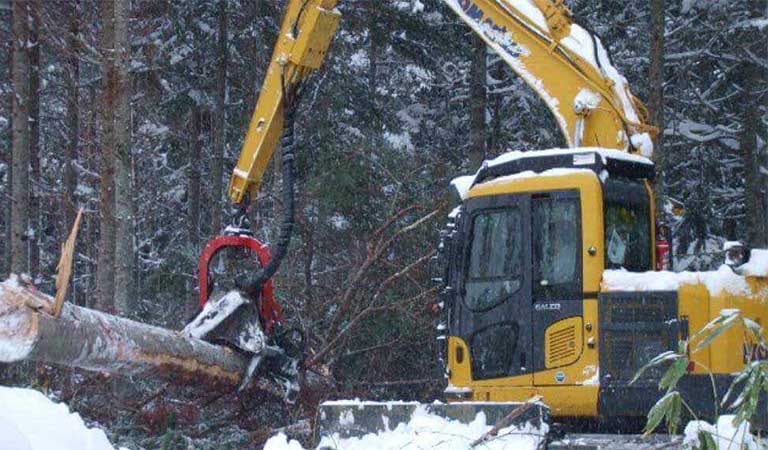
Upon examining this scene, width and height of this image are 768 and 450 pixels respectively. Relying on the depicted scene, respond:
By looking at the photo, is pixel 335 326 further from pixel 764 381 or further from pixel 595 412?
pixel 764 381

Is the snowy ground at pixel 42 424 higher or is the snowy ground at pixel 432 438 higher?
the snowy ground at pixel 42 424

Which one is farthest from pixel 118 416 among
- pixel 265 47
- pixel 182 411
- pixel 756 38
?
pixel 756 38

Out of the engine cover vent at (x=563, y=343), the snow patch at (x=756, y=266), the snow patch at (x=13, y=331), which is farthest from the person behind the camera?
the engine cover vent at (x=563, y=343)

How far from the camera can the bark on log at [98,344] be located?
24.0ft

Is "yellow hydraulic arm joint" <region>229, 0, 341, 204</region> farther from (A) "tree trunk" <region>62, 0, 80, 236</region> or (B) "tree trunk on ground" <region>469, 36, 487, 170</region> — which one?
(B) "tree trunk on ground" <region>469, 36, 487, 170</region>

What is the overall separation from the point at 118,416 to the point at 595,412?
5.14 m

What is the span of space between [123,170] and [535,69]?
6.05m

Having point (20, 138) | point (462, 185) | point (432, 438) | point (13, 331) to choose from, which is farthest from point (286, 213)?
point (20, 138)

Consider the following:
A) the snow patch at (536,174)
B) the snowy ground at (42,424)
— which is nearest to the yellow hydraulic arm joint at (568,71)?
the snow patch at (536,174)

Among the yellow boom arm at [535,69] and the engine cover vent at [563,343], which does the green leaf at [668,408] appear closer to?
the engine cover vent at [563,343]

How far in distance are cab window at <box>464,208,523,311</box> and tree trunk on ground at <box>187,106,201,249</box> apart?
55.3ft

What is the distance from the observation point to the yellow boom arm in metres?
9.91

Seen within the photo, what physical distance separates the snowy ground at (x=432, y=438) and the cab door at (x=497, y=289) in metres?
1.08

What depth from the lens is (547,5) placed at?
33.9ft
